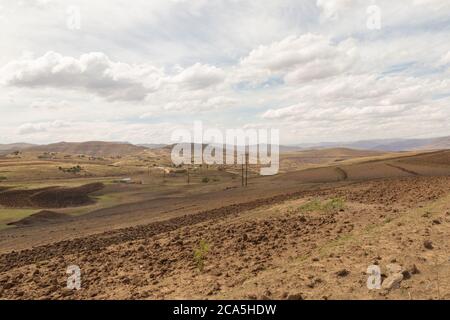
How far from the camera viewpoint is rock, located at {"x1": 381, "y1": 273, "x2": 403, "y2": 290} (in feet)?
28.8

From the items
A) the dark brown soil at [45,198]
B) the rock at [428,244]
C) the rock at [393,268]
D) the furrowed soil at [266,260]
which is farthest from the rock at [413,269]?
the dark brown soil at [45,198]

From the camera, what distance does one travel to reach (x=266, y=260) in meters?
12.9

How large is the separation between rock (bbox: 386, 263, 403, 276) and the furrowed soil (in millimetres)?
101

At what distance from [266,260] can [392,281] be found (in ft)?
15.8

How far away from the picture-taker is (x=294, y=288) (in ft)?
30.3

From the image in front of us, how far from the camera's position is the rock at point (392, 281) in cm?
878

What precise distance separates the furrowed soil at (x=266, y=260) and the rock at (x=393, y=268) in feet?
0.33

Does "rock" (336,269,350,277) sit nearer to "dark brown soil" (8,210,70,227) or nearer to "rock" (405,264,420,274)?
"rock" (405,264,420,274)

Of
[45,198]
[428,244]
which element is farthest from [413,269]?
[45,198]

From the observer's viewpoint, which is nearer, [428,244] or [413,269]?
[413,269]

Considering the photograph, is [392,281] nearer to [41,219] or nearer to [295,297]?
[295,297]

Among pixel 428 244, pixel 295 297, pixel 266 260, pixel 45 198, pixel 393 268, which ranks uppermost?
pixel 428 244
